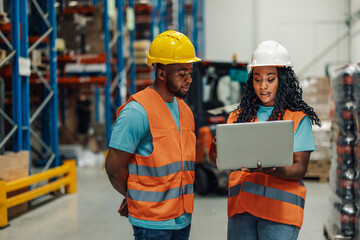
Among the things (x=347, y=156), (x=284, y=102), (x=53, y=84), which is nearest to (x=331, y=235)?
(x=347, y=156)

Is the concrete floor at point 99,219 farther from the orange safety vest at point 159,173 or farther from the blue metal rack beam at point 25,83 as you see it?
the orange safety vest at point 159,173

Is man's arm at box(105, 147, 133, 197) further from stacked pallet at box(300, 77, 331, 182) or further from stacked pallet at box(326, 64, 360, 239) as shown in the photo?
stacked pallet at box(300, 77, 331, 182)

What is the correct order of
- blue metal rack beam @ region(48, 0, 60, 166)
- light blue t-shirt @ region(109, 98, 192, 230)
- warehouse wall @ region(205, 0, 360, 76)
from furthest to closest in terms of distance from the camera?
warehouse wall @ region(205, 0, 360, 76) < blue metal rack beam @ region(48, 0, 60, 166) < light blue t-shirt @ region(109, 98, 192, 230)

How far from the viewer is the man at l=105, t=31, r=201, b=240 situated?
5.99 ft

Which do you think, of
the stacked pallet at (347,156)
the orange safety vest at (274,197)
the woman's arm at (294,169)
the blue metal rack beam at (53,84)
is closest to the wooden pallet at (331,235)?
the stacked pallet at (347,156)

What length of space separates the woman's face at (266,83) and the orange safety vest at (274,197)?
0.41 feet

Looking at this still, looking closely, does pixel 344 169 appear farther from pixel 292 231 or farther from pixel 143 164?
pixel 143 164

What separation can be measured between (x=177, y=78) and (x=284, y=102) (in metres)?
0.55

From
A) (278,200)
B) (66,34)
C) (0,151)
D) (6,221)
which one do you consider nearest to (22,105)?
(0,151)

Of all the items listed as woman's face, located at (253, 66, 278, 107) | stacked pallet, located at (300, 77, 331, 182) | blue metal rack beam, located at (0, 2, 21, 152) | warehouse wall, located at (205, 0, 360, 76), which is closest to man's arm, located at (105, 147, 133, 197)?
woman's face, located at (253, 66, 278, 107)

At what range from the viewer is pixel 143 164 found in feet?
6.08

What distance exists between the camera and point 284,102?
6.44 feet

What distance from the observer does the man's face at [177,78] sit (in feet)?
6.31

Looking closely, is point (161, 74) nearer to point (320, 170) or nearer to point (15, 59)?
point (15, 59)
